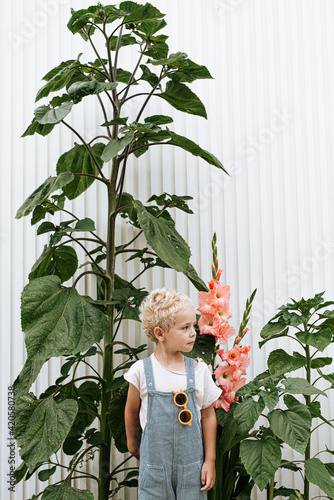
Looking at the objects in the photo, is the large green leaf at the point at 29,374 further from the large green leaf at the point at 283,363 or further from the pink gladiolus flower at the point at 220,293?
the large green leaf at the point at 283,363

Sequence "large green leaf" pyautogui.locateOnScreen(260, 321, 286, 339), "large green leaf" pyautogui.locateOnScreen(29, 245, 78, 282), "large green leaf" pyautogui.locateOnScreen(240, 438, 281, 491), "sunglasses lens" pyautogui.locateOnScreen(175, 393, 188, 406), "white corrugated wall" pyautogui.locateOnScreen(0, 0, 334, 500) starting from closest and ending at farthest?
"large green leaf" pyautogui.locateOnScreen(240, 438, 281, 491)
"sunglasses lens" pyautogui.locateOnScreen(175, 393, 188, 406)
"large green leaf" pyautogui.locateOnScreen(260, 321, 286, 339)
"large green leaf" pyautogui.locateOnScreen(29, 245, 78, 282)
"white corrugated wall" pyautogui.locateOnScreen(0, 0, 334, 500)

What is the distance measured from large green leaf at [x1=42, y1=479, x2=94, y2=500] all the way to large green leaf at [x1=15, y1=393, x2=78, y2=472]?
0.55 feet

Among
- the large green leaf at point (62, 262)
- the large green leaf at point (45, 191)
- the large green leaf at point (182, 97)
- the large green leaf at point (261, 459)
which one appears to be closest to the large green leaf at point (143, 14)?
the large green leaf at point (182, 97)

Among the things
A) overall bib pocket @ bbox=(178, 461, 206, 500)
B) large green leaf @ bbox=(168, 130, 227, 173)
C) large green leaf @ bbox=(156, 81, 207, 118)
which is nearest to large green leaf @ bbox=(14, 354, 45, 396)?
overall bib pocket @ bbox=(178, 461, 206, 500)

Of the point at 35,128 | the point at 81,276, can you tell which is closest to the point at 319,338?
the point at 81,276

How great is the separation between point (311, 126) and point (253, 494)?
59.5 inches

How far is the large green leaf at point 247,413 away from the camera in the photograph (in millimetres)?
1392

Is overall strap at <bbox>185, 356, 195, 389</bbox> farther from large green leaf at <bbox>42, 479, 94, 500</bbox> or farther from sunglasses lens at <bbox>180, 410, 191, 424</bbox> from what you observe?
large green leaf at <bbox>42, 479, 94, 500</bbox>

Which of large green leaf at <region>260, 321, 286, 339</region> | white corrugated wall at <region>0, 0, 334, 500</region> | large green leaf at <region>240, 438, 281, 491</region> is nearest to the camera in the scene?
large green leaf at <region>240, 438, 281, 491</region>

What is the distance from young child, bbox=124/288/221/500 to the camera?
1.37m

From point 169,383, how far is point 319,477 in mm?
481

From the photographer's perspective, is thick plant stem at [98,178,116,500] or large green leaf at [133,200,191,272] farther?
thick plant stem at [98,178,116,500]

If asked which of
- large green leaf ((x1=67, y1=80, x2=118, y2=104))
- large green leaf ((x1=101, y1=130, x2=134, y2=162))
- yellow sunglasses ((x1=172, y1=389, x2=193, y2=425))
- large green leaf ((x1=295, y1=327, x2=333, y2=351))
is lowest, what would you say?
yellow sunglasses ((x1=172, y1=389, x2=193, y2=425))

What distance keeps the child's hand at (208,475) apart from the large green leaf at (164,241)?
0.54 meters
